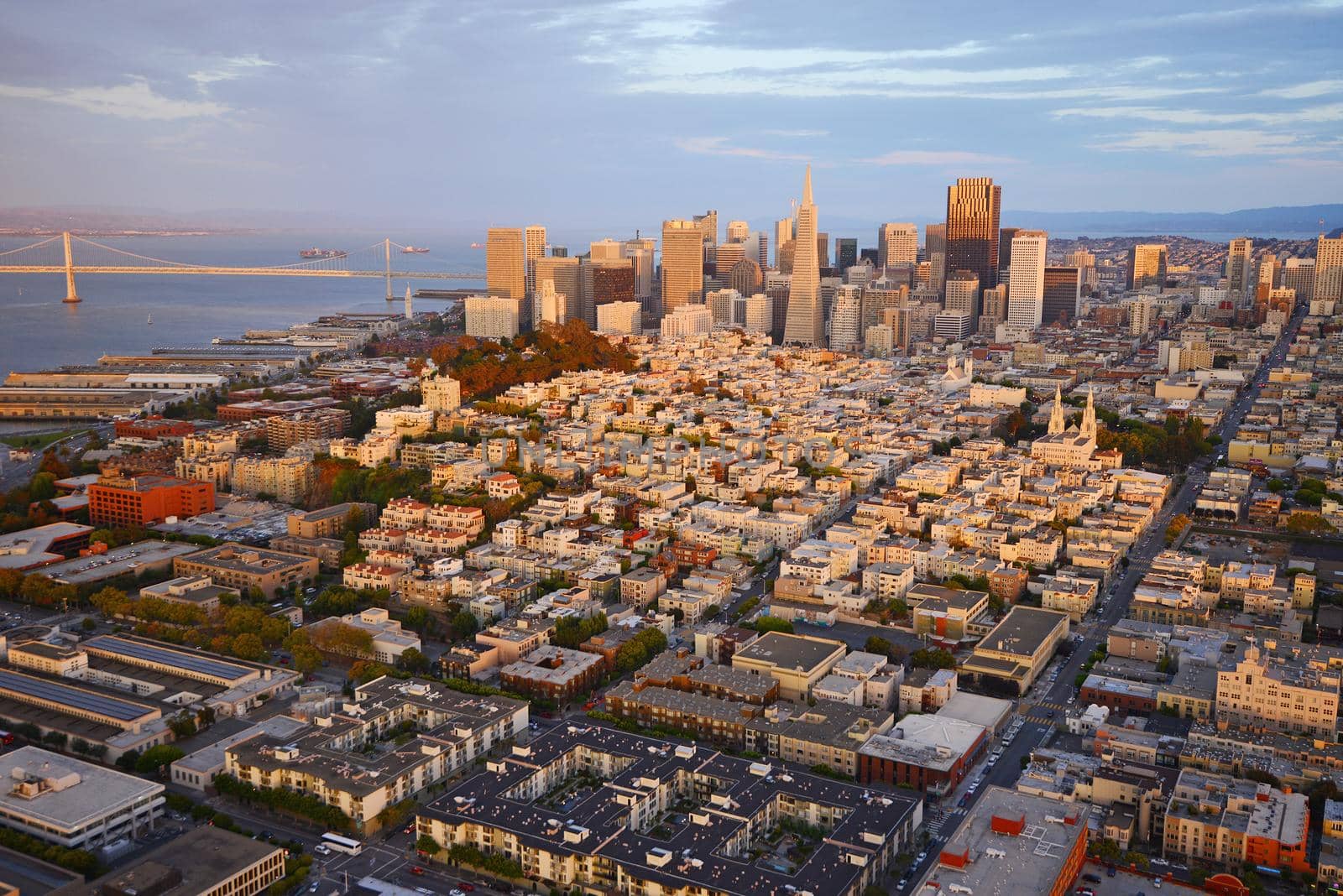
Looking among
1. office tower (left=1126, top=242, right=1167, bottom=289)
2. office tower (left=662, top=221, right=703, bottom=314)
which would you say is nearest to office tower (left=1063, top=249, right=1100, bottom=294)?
office tower (left=1126, top=242, right=1167, bottom=289)

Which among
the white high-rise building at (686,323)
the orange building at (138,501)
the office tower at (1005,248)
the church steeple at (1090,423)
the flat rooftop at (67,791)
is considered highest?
the office tower at (1005,248)

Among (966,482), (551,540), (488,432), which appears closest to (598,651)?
(551,540)

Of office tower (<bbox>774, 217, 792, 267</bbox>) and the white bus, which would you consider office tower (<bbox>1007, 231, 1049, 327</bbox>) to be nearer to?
office tower (<bbox>774, 217, 792, 267</bbox>)

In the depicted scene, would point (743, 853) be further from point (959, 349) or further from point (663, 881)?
point (959, 349)

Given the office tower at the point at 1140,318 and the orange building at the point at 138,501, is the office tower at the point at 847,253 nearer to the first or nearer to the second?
the office tower at the point at 1140,318

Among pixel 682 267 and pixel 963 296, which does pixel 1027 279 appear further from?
pixel 682 267

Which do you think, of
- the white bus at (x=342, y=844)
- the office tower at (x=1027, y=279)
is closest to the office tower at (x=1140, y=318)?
the office tower at (x=1027, y=279)
